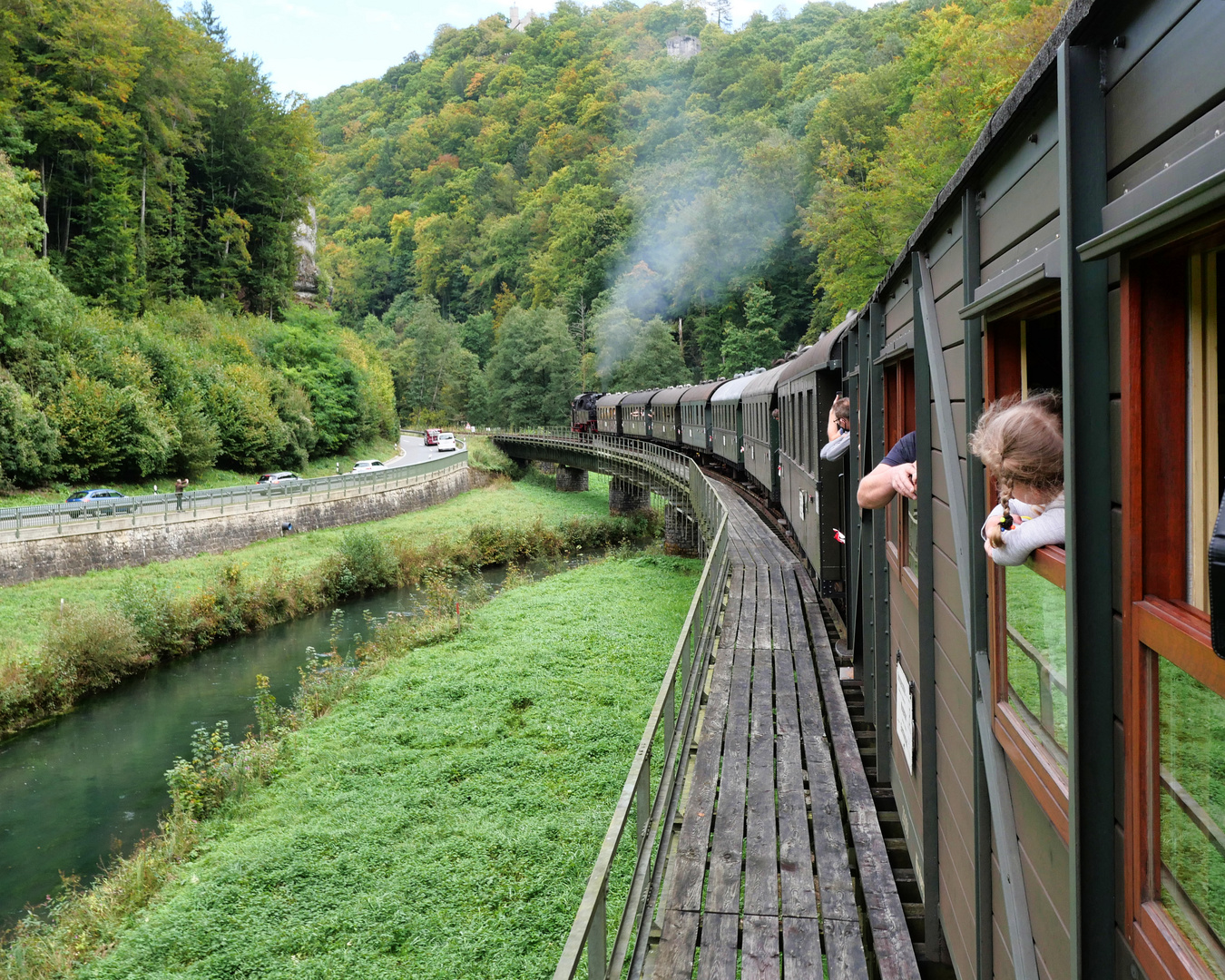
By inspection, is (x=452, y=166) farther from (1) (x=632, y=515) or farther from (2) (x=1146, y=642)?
(2) (x=1146, y=642)

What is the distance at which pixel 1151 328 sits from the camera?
156 cm

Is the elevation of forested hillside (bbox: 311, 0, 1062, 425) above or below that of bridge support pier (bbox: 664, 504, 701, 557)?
above

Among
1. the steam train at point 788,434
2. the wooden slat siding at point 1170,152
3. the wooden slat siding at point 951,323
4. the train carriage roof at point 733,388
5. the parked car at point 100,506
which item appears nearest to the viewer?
the wooden slat siding at point 1170,152

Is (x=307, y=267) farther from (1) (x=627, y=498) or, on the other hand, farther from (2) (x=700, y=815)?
(2) (x=700, y=815)

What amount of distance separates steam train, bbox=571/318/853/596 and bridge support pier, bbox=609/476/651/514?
3109mm

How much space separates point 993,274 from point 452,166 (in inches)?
5826

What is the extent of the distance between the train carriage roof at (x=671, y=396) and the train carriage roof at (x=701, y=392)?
95 cm

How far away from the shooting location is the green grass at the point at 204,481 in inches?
1149

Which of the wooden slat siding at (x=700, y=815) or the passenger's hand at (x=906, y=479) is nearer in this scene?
the passenger's hand at (x=906, y=479)

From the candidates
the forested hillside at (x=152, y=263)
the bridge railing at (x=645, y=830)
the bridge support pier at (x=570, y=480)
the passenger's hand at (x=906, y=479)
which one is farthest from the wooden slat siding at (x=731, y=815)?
the bridge support pier at (x=570, y=480)

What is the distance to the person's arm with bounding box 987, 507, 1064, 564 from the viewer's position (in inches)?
86.2

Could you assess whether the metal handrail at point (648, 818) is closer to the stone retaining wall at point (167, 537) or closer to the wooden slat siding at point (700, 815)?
the wooden slat siding at point (700, 815)

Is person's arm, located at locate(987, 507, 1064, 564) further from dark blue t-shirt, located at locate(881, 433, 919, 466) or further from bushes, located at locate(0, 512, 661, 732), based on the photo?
bushes, located at locate(0, 512, 661, 732)

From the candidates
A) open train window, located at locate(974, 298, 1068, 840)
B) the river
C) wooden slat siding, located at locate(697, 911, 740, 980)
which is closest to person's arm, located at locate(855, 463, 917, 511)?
open train window, located at locate(974, 298, 1068, 840)
